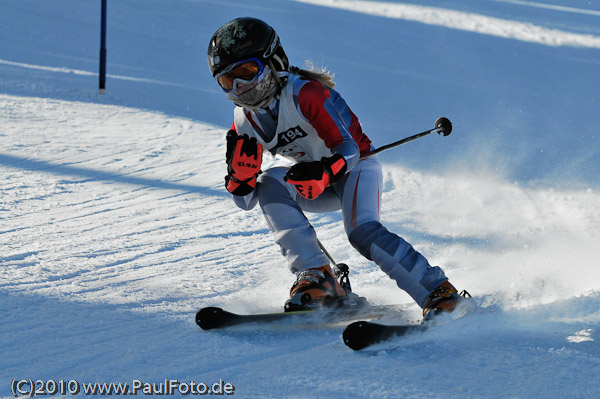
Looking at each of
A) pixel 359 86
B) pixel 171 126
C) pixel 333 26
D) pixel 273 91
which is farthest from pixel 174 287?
pixel 333 26

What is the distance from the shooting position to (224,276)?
13.1ft

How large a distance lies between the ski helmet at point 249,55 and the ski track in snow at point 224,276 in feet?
3.28

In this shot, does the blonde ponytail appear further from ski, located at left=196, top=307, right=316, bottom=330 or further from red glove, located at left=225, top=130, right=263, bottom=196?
ski, located at left=196, top=307, right=316, bottom=330

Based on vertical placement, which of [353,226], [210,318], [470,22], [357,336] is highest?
[470,22]

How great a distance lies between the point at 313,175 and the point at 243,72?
0.58 metres

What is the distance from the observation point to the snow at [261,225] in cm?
263

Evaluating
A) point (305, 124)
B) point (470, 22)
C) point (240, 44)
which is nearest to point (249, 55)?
point (240, 44)

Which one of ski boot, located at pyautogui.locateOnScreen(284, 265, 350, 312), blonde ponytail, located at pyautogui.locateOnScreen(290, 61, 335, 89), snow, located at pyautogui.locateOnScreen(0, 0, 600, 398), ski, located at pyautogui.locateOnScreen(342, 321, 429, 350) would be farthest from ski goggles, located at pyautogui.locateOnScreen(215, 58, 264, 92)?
ski, located at pyautogui.locateOnScreen(342, 321, 429, 350)

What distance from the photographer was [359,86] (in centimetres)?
1121

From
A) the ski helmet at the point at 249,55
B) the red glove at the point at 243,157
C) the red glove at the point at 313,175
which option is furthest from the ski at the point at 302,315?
the ski helmet at the point at 249,55

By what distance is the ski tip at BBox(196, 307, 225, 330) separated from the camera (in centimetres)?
299

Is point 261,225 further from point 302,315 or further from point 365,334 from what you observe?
point 365,334

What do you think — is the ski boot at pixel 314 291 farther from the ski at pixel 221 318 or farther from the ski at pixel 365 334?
the ski at pixel 365 334

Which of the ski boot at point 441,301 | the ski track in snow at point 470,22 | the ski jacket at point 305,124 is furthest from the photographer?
the ski track in snow at point 470,22
